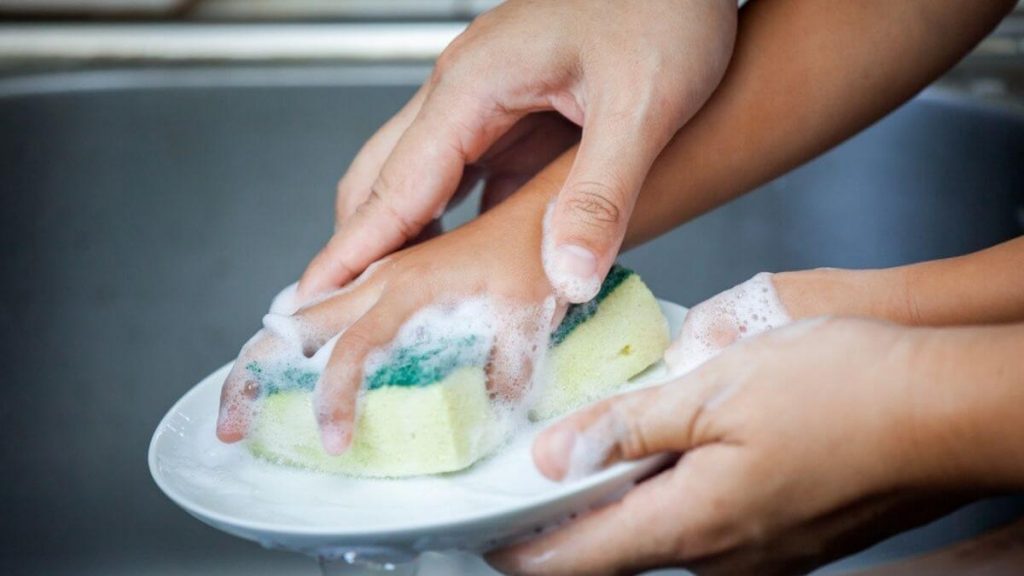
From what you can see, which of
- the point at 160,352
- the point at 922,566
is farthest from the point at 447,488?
the point at 160,352

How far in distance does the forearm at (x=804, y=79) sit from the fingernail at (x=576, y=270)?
0.17 metres

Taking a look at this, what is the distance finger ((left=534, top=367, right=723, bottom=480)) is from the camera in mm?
510

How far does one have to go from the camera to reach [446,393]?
55cm

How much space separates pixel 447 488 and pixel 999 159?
59 centimetres

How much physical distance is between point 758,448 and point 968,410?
91mm

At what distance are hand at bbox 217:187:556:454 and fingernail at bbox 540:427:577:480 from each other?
0.33 ft

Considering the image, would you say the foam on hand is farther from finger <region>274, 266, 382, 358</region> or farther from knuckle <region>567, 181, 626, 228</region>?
finger <region>274, 266, 382, 358</region>

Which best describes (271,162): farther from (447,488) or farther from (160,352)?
(447,488)

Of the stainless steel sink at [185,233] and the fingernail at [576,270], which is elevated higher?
the stainless steel sink at [185,233]

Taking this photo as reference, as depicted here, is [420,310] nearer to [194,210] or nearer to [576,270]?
[576,270]

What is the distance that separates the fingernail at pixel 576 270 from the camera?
59cm

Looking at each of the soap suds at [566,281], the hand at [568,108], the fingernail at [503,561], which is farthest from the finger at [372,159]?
the fingernail at [503,561]

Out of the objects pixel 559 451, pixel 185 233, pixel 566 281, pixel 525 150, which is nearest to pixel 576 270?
pixel 566 281

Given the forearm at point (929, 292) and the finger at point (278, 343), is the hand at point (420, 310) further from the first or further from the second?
the forearm at point (929, 292)
